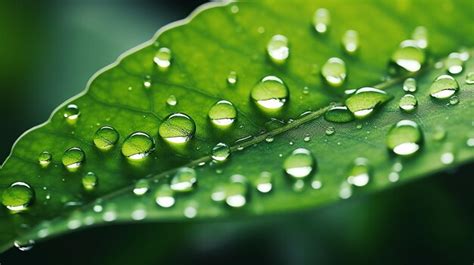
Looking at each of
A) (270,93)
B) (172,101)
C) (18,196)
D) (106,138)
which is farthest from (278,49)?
(18,196)

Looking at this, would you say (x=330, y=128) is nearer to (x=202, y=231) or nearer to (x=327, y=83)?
(x=327, y=83)

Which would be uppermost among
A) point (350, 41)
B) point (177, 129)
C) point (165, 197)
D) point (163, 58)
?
point (350, 41)

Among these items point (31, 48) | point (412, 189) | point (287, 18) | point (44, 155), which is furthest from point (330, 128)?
point (31, 48)

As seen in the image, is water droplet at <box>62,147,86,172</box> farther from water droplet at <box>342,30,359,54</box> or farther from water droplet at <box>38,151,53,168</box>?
water droplet at <box>342,30,359,54</box>

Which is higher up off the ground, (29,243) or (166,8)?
(166,8)

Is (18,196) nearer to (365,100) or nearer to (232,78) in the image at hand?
(232,78)

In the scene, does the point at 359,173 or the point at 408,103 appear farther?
the point at 408,103

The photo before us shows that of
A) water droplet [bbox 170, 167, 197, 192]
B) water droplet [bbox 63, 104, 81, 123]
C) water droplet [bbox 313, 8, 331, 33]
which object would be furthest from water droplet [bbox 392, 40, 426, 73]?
water droplet [bbox 63, 104, 81, 123]
